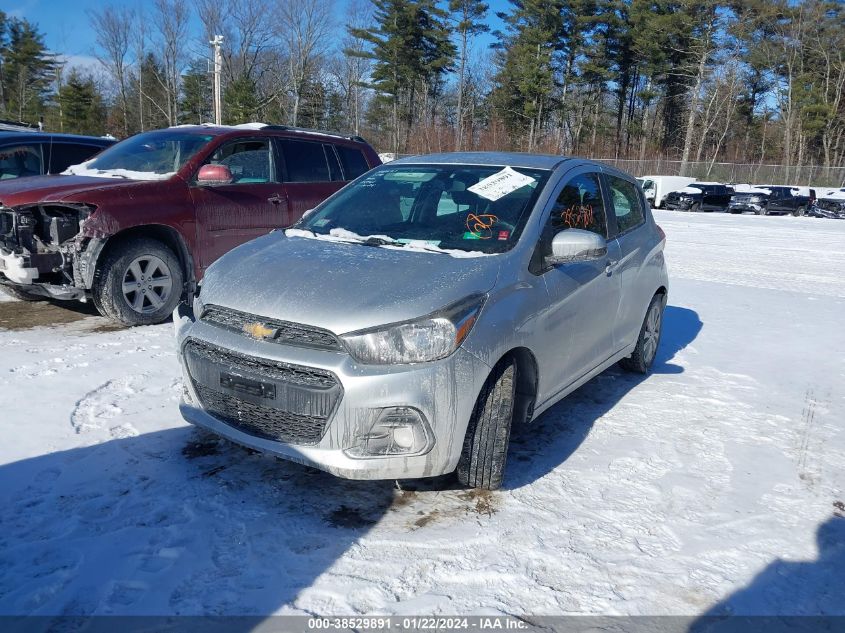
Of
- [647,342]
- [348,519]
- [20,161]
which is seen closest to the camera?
[348,519]

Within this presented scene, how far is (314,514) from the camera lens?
330 centimetres

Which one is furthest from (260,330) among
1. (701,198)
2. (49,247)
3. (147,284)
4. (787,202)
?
(787,202)

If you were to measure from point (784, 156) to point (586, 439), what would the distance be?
6078 cm

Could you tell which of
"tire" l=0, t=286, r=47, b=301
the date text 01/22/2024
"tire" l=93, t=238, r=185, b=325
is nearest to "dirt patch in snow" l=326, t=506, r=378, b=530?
the date text 01/22/2024

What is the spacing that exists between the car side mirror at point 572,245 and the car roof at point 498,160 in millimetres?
713

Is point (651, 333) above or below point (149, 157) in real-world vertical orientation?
below

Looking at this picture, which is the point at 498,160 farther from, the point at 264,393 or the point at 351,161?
the point at 351,161

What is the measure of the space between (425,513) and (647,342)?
123 inches

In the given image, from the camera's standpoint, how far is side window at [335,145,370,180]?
314 inches

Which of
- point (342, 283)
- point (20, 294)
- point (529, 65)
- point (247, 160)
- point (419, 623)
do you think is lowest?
point (419, 623)

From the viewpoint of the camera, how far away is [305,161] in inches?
298

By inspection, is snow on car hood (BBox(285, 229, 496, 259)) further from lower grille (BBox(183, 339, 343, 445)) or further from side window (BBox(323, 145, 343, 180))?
side window (BBox(323, 145, 343, 180))

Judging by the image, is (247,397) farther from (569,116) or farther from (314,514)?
(569,116)

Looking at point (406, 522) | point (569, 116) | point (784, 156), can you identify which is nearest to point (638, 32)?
point (569, 116)
